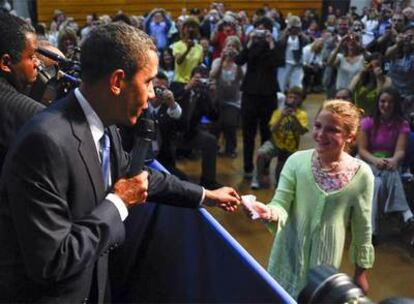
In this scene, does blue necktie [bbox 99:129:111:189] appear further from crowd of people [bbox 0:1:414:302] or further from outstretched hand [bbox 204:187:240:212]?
outstretched hand [bbox 204:187:240:212]

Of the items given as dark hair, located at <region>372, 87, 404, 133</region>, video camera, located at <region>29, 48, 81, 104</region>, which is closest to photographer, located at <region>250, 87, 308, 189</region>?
dark hair, located at <region>372, 87, 404, 133</region>

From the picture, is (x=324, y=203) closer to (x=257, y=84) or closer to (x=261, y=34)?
(x=257, y=84)

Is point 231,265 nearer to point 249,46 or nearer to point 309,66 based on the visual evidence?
point 249,46

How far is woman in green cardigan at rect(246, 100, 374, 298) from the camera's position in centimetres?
230

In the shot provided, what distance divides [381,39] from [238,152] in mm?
2781

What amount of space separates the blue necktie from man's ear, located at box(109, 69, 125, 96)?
173mm

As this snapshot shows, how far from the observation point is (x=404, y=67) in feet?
20.6

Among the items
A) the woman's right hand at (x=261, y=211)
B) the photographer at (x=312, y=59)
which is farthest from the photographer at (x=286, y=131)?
the photographer at (x=312, y=59)

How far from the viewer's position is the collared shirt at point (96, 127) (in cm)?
156

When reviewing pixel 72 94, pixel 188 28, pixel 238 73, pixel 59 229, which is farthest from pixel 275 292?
pixel 188 28

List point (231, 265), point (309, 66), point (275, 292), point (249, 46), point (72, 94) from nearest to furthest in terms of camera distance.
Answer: point (72, 94) < point (275, 292) < point (231, 265) < point (249, 46) < point (309, 66)

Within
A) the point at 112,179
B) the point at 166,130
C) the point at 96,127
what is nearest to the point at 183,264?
the point at 112,179

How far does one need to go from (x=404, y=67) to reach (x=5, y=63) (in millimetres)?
5067

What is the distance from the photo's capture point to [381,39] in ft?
25.6
